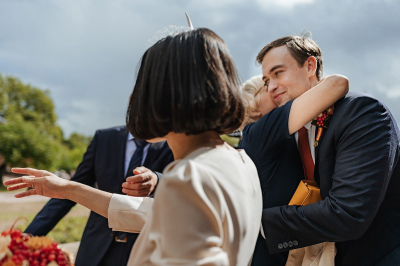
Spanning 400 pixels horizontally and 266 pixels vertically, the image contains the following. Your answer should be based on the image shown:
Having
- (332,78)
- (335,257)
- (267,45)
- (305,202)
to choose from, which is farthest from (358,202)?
(267,45)

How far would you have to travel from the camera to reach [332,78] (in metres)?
2.05

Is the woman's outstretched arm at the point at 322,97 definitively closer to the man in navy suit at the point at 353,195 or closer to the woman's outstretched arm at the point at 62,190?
the man in navy suit at the point at 353,195

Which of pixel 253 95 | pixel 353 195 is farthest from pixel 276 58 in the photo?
pixel 353 195

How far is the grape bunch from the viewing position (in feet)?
4.50

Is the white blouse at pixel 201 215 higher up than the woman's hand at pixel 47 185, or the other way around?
the woman's hand at pixel 47 185

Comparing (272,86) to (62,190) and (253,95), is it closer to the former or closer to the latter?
(253,95)

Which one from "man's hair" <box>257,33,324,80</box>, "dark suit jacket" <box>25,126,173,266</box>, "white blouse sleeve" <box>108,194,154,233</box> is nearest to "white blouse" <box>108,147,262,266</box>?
"white blouse sleeve" <box>108,194,154,233</box>

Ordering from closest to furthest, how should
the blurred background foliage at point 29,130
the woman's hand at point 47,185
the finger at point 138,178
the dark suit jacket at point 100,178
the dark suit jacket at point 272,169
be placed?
1. the woman's hand at point 47,185
2. the finger at point 138,178
3. the dark suit jacket at point 272,169
4. the dark suit jacket at point 100,178
5. the blurred background foliage at point 29,130

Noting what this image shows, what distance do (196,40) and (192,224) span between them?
632mm

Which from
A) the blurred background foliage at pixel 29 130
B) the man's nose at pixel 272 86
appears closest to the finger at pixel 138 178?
the man's nose at pixel 272 86

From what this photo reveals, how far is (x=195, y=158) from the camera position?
3.96ft

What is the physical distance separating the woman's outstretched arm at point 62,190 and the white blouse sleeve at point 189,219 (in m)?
0.73

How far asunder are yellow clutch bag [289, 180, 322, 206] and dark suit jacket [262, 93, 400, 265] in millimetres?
44

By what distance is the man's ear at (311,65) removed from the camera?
9.02 feet
